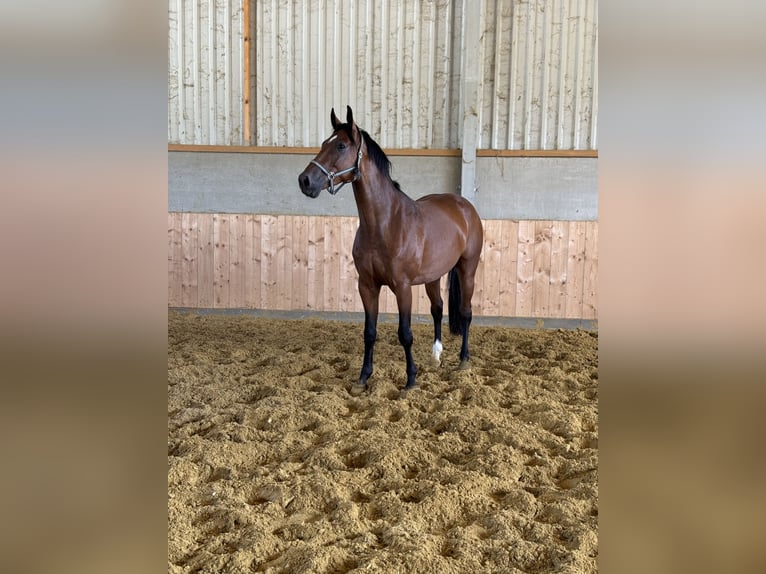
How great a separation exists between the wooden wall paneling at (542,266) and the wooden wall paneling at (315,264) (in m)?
2.12

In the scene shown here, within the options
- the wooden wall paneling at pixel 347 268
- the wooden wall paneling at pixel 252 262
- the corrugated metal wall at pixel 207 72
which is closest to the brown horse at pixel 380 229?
the wooden wall paneling at pixel 347 268

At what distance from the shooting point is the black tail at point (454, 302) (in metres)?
Result: 4.25

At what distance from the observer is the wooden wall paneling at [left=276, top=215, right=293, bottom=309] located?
541 cm

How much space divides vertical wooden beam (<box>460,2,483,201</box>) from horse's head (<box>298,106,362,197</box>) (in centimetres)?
239

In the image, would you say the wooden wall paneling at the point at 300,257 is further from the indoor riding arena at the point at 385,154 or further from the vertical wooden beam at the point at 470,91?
the vertical wooden beam at the point at 470,91

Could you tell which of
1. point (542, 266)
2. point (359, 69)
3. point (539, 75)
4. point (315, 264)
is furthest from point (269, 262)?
point (539, 75)

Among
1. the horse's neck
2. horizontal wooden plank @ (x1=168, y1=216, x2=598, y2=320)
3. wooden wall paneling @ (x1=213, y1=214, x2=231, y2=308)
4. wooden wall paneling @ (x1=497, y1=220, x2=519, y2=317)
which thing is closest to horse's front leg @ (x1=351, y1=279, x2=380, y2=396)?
the horse's neck

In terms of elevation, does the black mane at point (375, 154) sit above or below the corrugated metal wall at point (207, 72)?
below

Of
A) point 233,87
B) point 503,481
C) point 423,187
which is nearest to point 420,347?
point 423,187
